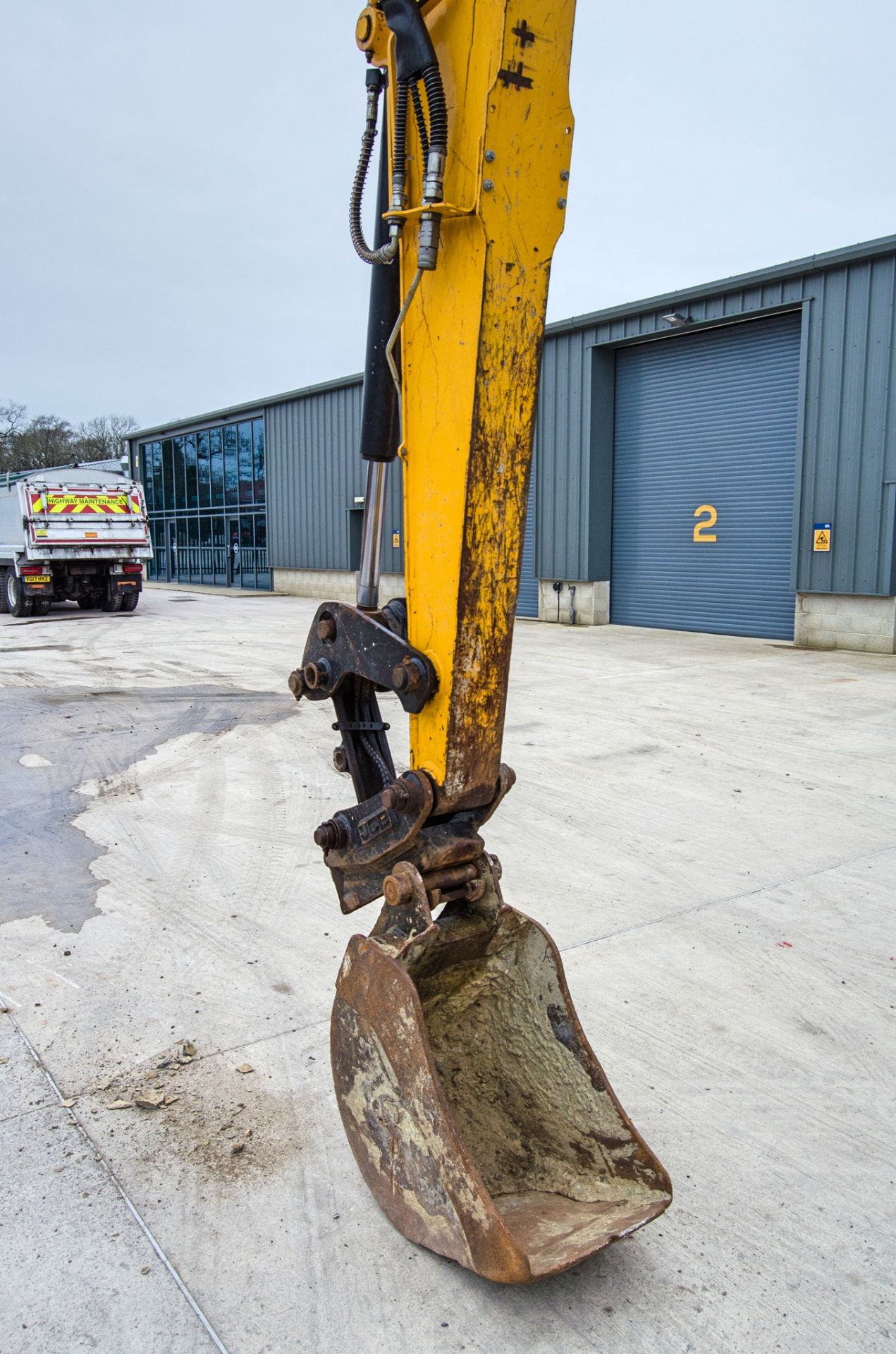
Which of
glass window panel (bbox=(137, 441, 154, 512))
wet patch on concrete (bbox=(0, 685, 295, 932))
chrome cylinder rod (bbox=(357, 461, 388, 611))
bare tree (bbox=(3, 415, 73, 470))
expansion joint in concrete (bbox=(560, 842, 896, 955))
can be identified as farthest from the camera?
bare tree (bbox=(3, 415, 73, 470))

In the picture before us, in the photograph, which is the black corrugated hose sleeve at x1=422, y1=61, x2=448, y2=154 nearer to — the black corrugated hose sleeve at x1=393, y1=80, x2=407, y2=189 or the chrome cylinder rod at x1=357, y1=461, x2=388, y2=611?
the black corrugated hose sleeve at x1=393, y1=80, x2=407, y2=189

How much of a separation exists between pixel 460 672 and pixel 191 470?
30.5m

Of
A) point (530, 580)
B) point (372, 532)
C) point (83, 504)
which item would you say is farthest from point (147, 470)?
point (372, 532)

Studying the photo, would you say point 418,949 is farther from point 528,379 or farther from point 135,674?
point 135,674

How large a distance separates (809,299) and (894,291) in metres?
1.19

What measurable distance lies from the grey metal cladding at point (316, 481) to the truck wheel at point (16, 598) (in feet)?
23.7

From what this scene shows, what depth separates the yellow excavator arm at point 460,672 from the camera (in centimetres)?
203

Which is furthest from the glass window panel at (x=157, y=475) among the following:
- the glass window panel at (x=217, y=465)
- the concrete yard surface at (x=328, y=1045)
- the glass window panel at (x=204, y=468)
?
the concrete yard surface at (x=328, y=1045)

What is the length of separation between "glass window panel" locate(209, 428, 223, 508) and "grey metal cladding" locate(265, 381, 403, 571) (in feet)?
10.5

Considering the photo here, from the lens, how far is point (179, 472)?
31516 mm

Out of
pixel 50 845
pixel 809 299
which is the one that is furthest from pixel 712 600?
pixel 50 845

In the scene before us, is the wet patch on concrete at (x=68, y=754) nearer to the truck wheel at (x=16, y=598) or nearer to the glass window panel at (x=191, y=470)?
the truck wheel at (x=16, y=598)

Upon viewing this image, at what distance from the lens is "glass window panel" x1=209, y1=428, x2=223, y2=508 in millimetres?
29172

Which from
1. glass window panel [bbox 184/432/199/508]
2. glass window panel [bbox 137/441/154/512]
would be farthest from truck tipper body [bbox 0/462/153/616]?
glass window panel [bbox 137/441/154/512]
